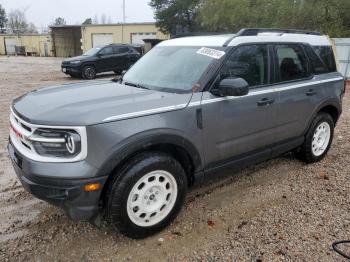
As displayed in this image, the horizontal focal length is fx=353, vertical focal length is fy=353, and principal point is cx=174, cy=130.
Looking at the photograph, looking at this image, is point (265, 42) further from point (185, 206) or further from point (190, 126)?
point (185, 206)

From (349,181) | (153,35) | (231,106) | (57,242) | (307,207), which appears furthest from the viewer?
(153,35)

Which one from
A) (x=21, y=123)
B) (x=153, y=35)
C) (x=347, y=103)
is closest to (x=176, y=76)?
(x=21, y=123)

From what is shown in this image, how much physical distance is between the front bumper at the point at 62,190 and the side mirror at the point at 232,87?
1.42 m

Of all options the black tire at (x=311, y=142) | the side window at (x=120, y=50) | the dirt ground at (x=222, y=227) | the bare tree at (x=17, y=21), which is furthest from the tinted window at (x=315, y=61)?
the bare tree at (x=17, y=21)

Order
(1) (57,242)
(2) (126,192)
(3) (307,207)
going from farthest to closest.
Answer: (3) (307,207)
(1) (57,242)
(2) (126,192)

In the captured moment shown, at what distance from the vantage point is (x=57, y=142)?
2760 mm

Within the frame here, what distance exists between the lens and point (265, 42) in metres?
4.09

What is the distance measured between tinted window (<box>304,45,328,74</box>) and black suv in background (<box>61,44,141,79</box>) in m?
12.6

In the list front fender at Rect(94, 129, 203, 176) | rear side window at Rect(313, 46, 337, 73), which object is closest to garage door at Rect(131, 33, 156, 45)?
rear side window at Rect(313, 46, 337, 73)

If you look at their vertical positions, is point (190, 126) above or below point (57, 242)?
above

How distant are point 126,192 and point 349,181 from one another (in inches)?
122

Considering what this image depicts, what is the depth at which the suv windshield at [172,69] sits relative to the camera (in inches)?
142

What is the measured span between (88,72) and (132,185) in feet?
46.8

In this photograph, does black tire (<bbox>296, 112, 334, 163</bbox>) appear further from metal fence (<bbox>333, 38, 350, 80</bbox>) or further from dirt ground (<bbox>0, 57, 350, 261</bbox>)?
metal fence (<bbox>333, 38, 350, 80</bbox>)
